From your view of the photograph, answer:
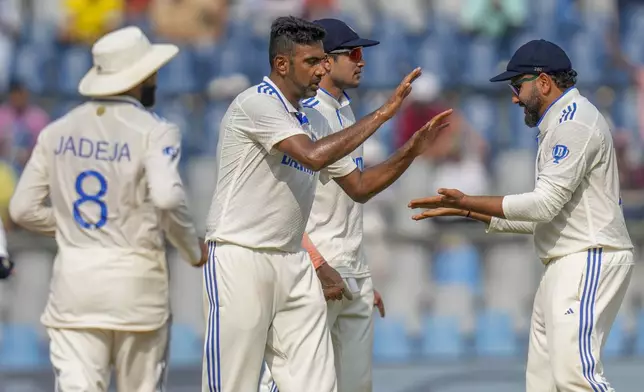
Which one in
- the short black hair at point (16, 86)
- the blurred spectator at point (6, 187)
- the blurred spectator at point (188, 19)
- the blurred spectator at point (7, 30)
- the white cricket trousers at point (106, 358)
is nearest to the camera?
the white cricket trousers at point (106, 358)

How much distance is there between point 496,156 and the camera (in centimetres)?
1152

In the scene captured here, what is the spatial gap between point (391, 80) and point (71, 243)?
22.3 ft

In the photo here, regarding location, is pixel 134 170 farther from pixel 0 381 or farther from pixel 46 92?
pixel 46 92

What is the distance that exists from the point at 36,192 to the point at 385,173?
1766 mm

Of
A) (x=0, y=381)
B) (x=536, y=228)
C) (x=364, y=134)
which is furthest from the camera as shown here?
(x=0, y=381)

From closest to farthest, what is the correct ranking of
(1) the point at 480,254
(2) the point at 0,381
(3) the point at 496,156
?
(2) the point at 0,381 → (1) the point at 480,254 → (3) the point at 496,156

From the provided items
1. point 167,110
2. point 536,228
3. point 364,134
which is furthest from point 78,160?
point 167,110

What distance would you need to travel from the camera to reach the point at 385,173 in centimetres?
498

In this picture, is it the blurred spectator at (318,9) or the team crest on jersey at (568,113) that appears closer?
the team crest on jersey at (568,113)

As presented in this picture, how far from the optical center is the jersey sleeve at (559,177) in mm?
5223

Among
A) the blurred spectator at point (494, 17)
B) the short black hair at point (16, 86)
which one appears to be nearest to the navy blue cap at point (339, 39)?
the short black hair at point (16, 86)

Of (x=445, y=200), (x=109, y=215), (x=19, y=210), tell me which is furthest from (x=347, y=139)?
(x=19, y=210)

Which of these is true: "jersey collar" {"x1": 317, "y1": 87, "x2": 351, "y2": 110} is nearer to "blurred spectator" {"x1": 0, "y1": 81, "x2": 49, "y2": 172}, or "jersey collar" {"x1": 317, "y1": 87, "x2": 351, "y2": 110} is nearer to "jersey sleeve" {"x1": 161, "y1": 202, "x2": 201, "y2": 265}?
"jersey sleeve" {"x1": 161, "y1": 202, "x2": 201, "y2": 265}

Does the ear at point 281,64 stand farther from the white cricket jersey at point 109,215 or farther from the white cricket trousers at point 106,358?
the white cricket trousers at point 106,358
